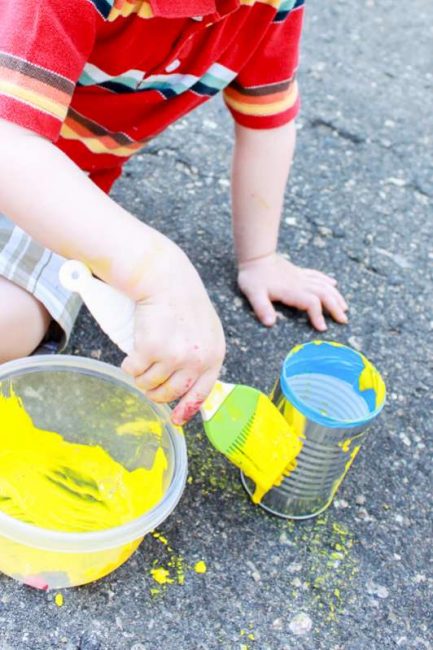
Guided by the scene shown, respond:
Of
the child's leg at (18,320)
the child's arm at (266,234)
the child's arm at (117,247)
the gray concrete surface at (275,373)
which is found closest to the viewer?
the child's arm at (117,247)

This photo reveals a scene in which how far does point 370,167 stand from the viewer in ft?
5.65

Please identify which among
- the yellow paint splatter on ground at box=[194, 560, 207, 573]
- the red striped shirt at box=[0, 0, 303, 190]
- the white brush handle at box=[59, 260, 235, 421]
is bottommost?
the yellow paint splatter on ground at box=[194, 560, 207, 573]

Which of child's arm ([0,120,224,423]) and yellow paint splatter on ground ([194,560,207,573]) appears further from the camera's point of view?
yellow paint splatter on ground ([194,560,207,573])

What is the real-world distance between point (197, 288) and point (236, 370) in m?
0.40

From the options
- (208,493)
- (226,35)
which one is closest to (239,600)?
(208,493)

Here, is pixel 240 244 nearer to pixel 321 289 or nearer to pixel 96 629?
pixel 321 289

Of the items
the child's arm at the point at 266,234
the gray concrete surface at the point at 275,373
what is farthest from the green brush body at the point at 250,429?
the child's arm at the point at 266,234

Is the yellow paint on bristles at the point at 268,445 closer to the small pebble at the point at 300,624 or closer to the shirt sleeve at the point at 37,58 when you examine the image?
the small pebble at the point at 300,624

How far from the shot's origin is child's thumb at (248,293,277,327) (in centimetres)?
134

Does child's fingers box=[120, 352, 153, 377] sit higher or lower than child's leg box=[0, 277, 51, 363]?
higher

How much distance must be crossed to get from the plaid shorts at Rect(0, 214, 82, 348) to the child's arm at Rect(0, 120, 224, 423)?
0.23 m

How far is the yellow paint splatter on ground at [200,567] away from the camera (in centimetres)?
100

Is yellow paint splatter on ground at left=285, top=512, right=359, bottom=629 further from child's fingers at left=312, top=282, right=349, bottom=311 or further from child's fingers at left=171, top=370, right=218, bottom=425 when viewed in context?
child's fingers at left=312, top=282, right=349, bottom=311

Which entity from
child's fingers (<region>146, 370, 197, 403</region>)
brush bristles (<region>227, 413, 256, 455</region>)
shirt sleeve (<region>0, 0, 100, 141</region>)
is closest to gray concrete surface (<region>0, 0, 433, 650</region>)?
brush bristles (<region>227, 413, 256, 455</region>)
